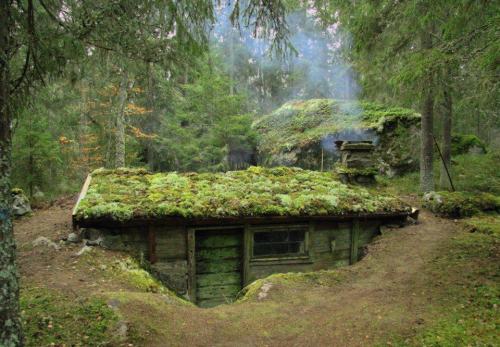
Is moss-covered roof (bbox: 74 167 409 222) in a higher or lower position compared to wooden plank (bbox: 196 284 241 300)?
higher

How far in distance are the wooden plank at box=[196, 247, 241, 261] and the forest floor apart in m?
1.87

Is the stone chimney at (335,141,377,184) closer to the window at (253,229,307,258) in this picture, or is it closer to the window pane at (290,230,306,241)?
the window pane at (290,230,306,241)

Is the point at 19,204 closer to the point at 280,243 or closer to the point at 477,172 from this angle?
the point at 280,243

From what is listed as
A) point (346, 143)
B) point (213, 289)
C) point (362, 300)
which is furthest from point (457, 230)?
point (213, 289)

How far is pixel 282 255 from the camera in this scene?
8.73 meters

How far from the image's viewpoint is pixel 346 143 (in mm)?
10898

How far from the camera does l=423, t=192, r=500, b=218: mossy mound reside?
396 inches

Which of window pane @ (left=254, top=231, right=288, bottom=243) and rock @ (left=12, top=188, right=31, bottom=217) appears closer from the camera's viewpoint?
window pane @ (left=254, top=231, right=288, bottom=243)

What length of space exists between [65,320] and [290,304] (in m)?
3.46

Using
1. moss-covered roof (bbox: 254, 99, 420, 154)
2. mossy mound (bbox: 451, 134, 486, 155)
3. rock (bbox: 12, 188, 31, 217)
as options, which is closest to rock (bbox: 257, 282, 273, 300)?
rock (bbox: 12, 188, 31, 217)

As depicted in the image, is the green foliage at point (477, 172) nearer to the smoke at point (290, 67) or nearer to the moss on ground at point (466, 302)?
the moss on ground at point (466, 302)

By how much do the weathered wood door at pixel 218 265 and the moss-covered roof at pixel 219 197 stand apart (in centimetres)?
94

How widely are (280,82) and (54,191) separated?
72.9ft

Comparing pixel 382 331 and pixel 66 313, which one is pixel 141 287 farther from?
pixel 382 331
